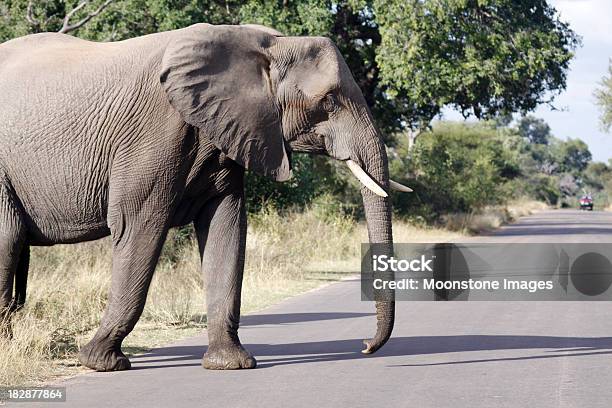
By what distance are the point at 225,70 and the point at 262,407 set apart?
9.82ft

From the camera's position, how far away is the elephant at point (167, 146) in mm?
9781

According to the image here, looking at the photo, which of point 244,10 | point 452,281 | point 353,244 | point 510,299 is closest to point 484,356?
point 510,299

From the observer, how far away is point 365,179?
A: 9898 millimetres

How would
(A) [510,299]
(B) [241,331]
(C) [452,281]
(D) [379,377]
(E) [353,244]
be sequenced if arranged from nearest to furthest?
(D) [379,377] → (B) [241,331] → (A) [510,299] → (C) [452,281] → (E) [353,244]

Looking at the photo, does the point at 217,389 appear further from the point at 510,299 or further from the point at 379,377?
the point at 510,299

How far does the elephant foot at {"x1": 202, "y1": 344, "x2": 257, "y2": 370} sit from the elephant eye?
216 centimetres

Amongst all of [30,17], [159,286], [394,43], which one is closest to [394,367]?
[159,286]

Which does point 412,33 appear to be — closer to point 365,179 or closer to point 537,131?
point 365,179

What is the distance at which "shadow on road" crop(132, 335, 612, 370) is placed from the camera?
1077 centimetres

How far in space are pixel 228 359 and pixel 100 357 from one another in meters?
1.06

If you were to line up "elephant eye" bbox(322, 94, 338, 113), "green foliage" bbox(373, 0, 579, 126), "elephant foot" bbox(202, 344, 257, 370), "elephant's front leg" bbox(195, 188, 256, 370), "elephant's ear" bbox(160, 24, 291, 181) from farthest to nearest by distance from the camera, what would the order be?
1. "green foliage" bbox(373, 0, 579, 126)
2. "elephant's front leg" bbox(195, 188, 256, 370)
3. "elephant foot" bbox(202, 344, 257, 370)
4. "elephant eye" bbox(322, 94, 338, 113)
5. "elephant's ear" bbox(160, 24, 291, 181)

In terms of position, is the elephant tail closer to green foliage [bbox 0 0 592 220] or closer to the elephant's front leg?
the elephant's front leg

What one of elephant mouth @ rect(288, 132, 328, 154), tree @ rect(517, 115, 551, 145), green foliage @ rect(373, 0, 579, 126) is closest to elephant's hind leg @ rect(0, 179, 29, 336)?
elephant mouth @ rect(288, 132, 328, 154)

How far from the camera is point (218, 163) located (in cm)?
1011
